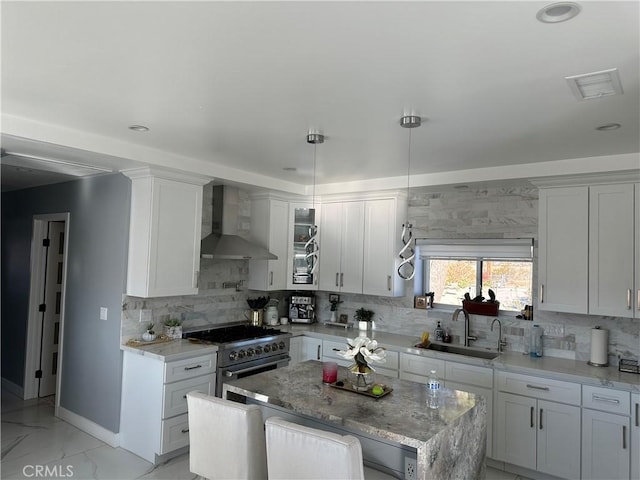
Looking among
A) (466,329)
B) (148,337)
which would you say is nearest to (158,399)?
(148,337)

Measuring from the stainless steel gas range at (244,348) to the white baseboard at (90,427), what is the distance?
102 cm

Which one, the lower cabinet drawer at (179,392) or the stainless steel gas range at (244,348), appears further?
the stainless steel gas range at (244,348)

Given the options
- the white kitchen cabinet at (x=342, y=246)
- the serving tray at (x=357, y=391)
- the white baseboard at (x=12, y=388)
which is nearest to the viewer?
the serving tray at (x=357, y=391)

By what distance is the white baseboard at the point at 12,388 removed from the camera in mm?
5227

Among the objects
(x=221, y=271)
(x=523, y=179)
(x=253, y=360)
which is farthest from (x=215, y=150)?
(x=523, y=179)

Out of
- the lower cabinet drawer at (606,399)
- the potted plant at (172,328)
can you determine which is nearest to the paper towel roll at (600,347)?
the lower cabinet drawer at (606,399)

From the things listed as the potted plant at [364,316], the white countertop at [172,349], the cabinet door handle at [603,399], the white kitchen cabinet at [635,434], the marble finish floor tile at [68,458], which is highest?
the potted plant at [364,316]

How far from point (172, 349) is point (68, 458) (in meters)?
1.25

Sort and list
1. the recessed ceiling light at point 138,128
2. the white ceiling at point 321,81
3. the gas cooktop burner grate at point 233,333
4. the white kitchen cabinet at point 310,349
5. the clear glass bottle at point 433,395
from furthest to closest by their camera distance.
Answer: the white kitchen cabinet at point 310,349, the gas cooktop burner grate at point 233,333, the recessed ceiling light at point 138,128, the clear glass bottle at point 433,395, the white ceiling at point 321,81

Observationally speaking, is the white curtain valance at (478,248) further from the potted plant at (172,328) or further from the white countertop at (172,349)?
the potted plant at (172,328)

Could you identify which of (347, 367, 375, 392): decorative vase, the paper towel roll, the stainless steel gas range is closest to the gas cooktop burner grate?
the stainless steel gas range

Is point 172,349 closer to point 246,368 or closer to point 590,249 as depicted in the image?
point 246,368

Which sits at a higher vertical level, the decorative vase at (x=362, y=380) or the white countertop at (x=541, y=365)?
the decorative vase at (x=362, y=380)

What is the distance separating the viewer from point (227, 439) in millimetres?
2268
